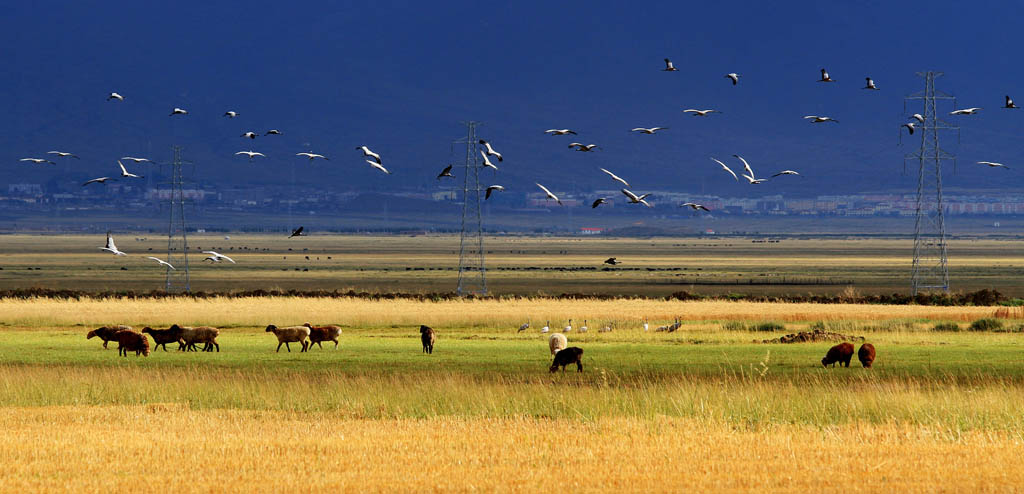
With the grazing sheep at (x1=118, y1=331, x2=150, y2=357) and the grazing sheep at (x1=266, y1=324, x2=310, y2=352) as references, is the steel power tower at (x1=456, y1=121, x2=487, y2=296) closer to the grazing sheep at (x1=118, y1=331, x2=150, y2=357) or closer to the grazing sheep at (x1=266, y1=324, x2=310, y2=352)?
the grazing sheep at (x1=266, y1=324, x2=310, y2=352)

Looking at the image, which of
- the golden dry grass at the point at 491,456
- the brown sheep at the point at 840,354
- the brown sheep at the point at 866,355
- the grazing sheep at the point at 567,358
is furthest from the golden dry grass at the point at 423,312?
the golden dry grass at the point at 491,456

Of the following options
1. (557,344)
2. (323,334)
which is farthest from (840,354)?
(323,334)

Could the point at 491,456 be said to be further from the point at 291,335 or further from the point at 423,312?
the point at 423,312

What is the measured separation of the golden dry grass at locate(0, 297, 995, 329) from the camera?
5669cm

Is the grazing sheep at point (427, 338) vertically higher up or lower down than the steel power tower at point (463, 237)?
lower down

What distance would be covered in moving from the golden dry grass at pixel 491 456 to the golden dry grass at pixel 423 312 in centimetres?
2994

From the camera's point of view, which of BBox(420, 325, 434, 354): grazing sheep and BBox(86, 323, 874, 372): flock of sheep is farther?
BBox(420, 325, 434, 354): grazing sheep

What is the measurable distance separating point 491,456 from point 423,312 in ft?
136

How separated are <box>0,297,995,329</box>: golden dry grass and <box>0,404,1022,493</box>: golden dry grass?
1179 inches

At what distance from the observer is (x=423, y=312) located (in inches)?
2437

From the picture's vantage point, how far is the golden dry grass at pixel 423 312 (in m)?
56.7

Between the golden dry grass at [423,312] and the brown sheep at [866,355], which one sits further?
the golden dry grass at [423,312]

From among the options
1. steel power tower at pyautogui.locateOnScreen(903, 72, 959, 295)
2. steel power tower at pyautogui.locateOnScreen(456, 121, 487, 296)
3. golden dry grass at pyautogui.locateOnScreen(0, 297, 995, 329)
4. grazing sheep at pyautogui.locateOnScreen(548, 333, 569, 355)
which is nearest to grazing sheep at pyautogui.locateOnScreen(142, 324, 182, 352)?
grazing sheep at pyautogui.locateOnScreen(548, 333, 569, 355)

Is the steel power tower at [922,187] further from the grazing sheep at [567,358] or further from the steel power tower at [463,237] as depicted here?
the grazing sheep at [567,358]
